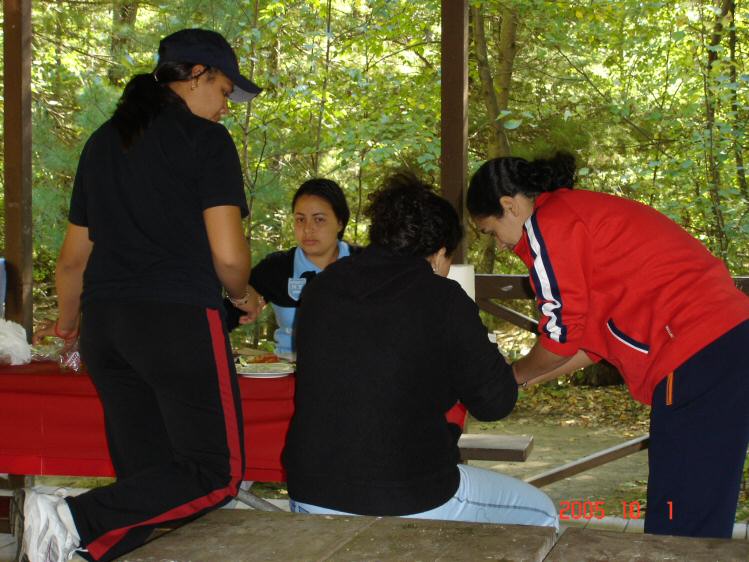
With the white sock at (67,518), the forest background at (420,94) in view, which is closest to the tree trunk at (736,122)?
the forest background at (420,94)

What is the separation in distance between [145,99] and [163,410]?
1.81 feet

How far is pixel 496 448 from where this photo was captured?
282cm

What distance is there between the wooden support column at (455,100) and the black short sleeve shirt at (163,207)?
1685mm

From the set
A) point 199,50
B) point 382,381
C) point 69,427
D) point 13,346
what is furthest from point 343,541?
point 13,346

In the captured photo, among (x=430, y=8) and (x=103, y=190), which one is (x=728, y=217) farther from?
(x=103, y=190)

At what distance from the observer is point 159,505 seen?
1514 millimetres

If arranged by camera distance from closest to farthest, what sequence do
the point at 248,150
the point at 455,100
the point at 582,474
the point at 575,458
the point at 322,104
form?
the point at 455,100
the point at 582,474
the point at 575,458
the point at 248,150
the point at 322,104

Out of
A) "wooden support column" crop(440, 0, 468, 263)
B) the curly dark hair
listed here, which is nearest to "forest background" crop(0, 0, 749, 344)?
"wooden support column" crop(440, 0, 468, 263)

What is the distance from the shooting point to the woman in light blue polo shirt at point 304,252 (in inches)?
114

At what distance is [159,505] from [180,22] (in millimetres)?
5584

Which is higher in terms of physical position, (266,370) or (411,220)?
(411,220)

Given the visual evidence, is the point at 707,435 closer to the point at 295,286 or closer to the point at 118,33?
the point at 295,286

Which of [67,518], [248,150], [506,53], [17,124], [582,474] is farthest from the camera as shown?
[506,53]

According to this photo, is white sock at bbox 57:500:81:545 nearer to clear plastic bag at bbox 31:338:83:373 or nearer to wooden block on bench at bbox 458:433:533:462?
clear plastic bag at bbox 31:338:83:373
